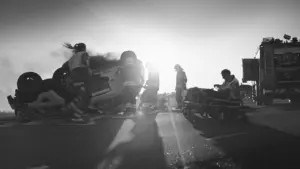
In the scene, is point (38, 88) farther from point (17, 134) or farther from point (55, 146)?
point (55, 146)

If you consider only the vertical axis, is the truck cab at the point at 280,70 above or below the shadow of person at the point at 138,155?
above

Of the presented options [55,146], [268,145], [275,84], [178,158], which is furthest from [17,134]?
[275,84]

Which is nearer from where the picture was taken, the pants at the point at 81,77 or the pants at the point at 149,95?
the pants at the point at 81,77

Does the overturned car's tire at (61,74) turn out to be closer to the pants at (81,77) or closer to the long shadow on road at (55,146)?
the pants at (81,77)

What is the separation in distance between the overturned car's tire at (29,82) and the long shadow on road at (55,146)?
1.33 metres

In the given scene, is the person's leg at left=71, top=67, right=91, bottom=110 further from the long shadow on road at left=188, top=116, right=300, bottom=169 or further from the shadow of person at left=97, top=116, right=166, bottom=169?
the long shadow on road at left=188, top=116, right=300, bottom=169

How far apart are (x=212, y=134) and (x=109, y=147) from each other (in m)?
2.28

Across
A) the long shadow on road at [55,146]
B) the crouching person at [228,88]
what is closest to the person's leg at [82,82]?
the long shadow on road at [55,146]

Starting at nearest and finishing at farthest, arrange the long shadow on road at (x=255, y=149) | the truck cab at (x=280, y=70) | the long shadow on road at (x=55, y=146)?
the long shadow on road at (x=255, y=149)
the long shadow on road at (x=55, y=146)
the truck cab at (x=280, y=70)

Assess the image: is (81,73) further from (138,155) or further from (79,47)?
(138,155)

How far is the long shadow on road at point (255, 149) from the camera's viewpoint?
335 cm

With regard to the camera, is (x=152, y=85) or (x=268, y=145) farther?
(x=152, y=85)

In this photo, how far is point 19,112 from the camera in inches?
301

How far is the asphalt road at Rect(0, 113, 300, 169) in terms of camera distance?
3.51 m
